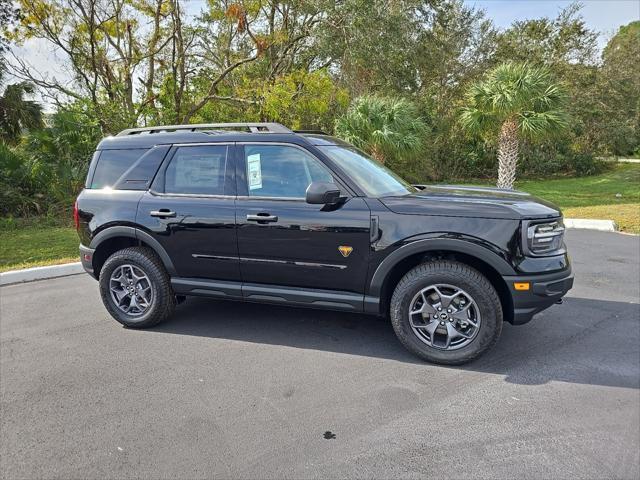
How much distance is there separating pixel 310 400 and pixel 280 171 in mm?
1911

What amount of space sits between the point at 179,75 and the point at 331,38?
5.12 metres

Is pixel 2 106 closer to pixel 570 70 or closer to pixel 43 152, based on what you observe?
pixel 43 152

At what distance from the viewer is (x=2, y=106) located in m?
10.6

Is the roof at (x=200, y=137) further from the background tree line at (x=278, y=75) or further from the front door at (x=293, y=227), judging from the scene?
the background tree line at (x=278, y=75)

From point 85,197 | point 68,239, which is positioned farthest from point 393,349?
point 68,239

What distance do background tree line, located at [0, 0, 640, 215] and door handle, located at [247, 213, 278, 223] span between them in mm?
8076

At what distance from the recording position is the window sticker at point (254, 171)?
379 cm

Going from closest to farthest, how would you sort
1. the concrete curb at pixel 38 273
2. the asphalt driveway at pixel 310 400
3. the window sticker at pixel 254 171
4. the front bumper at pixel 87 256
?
the asphalt driveway at pixel 310 400 → the window sticker at pixel 254 171 → the front bumper at pixel 87 256 → the concrete curb at pixel 38 273

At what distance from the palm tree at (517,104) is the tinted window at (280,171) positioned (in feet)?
27.0

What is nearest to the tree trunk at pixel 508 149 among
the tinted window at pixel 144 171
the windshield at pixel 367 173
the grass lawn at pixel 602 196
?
the grass lawn at pixel 602 196

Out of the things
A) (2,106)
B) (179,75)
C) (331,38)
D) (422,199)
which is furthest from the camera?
(331,38)

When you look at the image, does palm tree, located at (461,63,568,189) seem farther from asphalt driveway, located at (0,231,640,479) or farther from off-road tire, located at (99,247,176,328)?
off-road tire, located at (99,247,176,328)

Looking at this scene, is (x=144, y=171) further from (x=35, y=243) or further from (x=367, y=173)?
(x=35, y=243)

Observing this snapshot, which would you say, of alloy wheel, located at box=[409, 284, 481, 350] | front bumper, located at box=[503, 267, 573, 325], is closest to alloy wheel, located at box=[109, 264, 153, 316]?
alloy wheel, located at box=[409, 284, 481, 350]
